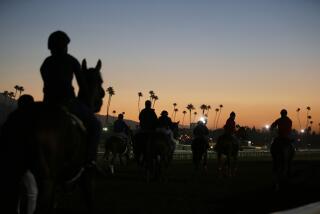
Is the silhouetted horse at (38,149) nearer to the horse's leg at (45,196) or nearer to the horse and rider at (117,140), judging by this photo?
the horse's leg at (45,196)

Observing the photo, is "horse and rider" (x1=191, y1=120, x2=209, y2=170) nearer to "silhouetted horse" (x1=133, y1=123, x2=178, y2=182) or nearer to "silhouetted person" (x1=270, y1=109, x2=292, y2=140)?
"silhouetted horse" (x1=133, y1=123, x2=178, y2=182)

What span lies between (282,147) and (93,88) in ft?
32.8

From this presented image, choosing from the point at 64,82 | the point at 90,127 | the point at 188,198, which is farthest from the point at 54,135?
the point at 188,198

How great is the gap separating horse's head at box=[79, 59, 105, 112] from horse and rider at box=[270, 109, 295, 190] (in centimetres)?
912

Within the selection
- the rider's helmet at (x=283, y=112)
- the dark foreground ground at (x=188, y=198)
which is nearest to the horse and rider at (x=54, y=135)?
the dark foreground ground at (x=188, y=198)

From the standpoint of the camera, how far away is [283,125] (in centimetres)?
1747

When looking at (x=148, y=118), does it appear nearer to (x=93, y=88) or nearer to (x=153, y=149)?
(x=153, y=149)

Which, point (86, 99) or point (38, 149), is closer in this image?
point (38, 149)

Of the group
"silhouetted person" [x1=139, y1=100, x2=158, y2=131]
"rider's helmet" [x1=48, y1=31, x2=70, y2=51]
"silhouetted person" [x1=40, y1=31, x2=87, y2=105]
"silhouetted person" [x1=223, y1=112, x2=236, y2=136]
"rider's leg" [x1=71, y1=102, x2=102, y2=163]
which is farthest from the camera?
"silhouetted person" [x1=223, y1=112, x2=236, y2=136]

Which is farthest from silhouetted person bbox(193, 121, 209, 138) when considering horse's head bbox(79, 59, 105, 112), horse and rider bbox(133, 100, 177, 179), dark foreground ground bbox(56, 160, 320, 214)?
horse's head bbox(79, 59, 105, 112)

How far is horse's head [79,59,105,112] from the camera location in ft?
29.7

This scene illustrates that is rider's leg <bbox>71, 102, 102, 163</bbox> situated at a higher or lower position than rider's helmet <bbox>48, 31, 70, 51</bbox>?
lower

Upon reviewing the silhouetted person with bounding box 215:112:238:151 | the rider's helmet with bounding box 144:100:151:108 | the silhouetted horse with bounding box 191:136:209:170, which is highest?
the rider's helmet with bounding box 144:100:151:108

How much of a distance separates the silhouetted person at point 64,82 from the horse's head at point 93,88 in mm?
580
